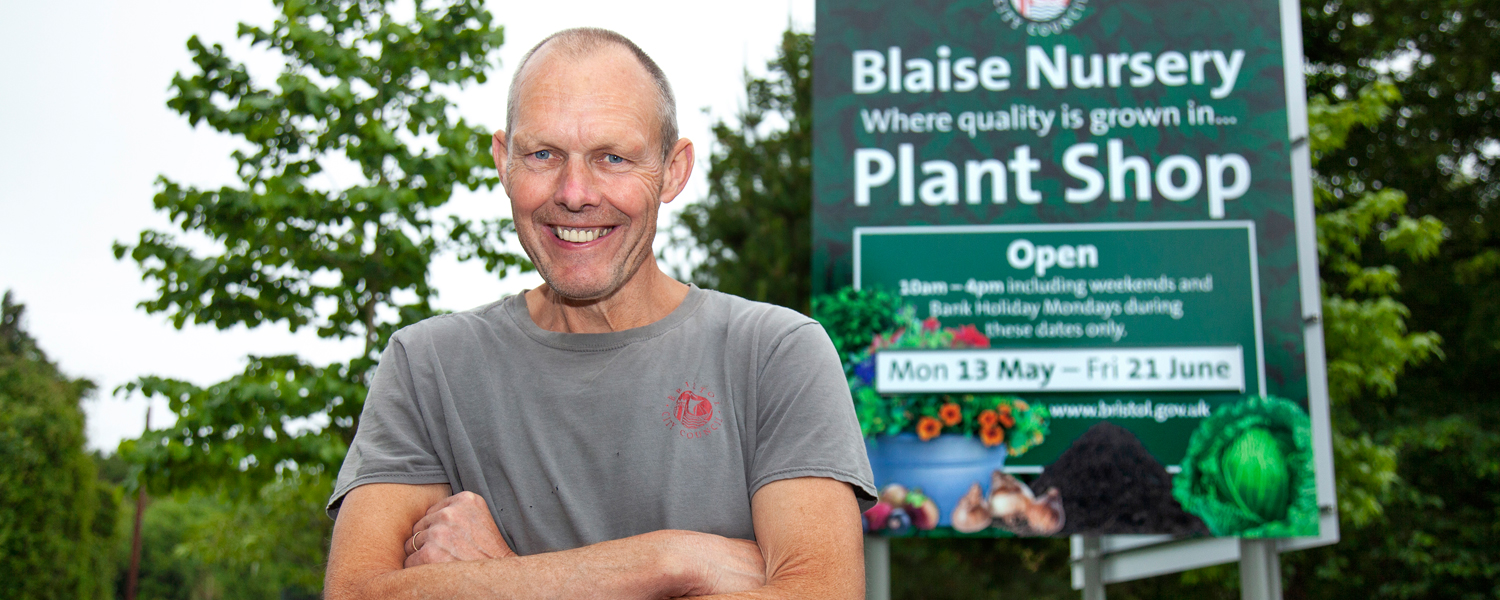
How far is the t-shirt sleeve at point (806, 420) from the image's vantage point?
1.56 meters

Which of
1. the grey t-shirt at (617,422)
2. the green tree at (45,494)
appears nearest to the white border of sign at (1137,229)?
the grey t-shirt at (617,422)

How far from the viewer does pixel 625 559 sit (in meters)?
1.49

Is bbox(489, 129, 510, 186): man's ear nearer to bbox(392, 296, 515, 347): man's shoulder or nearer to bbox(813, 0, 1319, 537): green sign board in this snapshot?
bbox(392, 296, 515, 347): man's shoulder

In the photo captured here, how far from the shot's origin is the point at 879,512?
5805mm

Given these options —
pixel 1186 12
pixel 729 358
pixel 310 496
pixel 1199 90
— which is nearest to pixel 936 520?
pixel 1199 90

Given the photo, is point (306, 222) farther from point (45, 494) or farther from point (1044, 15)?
point (45, 494)

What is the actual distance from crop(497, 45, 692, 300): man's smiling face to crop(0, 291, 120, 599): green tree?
12209mm

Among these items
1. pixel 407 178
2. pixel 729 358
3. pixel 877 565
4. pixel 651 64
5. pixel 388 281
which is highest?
pixel 407 178

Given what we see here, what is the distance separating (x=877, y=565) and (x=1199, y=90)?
3044mm

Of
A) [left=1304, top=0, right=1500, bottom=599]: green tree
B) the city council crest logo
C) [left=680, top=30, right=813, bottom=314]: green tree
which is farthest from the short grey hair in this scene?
[left=1304, top=0, right=1500, bottom=599]: green tree

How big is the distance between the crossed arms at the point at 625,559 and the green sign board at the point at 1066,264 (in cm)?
436

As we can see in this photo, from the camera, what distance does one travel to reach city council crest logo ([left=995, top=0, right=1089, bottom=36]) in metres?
6.36

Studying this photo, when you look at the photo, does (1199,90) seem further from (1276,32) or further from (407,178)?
(407,178)

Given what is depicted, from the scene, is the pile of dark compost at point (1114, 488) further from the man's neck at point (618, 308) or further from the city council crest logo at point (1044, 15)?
the man's neck at point (618, 308)
